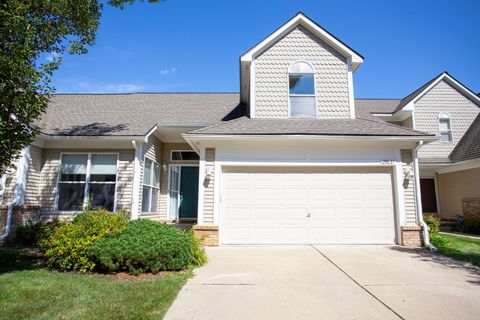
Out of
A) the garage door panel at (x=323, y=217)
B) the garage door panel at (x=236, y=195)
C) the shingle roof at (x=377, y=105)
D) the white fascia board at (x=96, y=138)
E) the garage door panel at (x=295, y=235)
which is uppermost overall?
the shingle roof at (x=377, y=105)

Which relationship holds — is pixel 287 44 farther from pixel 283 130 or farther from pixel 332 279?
pixel 332 279

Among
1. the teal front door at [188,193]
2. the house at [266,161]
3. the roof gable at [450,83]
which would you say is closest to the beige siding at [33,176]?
the house at [266,161]

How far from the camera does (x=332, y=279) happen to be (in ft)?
18.8

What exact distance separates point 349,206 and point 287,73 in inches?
209

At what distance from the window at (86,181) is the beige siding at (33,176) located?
69cm

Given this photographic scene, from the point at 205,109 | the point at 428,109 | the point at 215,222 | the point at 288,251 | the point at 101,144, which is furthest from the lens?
the point at 428,109

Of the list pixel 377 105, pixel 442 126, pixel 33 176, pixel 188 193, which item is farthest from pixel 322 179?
pixel 442 126

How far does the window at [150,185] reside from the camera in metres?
11.4

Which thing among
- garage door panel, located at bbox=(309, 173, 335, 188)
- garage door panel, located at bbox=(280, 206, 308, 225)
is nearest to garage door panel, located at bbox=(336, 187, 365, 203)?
garage door panel, located at bbox=(309, 173, 335, 188)

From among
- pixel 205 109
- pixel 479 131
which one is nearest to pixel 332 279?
pixel 205 109

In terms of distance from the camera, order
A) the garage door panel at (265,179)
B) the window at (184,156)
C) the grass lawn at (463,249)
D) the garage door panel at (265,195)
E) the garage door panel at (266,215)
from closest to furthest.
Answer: the grass lawn at (463,249)
the garage door panel at (266,215)
the garage door panel at (265,195)
the garage door panel at (265,179)
the window at (184,156)

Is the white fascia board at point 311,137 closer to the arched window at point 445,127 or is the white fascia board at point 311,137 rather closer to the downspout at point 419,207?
the downspout at point 419,207

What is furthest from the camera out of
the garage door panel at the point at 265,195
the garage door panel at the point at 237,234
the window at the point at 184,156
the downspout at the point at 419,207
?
the window at the point at 184,156

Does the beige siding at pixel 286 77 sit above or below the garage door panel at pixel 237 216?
above
